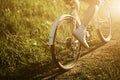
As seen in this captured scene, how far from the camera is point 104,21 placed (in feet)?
27.3

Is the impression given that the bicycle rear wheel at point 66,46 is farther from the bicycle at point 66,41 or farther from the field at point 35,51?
the field at point 35,51

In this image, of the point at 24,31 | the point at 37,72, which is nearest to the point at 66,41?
the point at 37,72

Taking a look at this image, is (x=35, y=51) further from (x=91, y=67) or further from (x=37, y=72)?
(x=91, y=67)

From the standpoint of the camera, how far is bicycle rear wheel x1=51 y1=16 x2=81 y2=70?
6230 mm

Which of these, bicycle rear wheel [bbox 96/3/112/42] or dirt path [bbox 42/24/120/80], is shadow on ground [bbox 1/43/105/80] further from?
bicycle rear wheel [bbox 96/3/112/42]

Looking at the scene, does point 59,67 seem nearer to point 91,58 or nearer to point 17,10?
point 91,58

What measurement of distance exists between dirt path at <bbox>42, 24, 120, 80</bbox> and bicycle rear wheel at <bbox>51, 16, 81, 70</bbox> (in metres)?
0.15

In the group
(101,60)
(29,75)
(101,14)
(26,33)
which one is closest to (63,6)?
(101,14)

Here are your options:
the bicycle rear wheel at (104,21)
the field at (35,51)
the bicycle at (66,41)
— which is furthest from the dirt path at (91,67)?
the bicycle rear wheel at (104,21)

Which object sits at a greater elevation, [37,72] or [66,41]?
[66,41]

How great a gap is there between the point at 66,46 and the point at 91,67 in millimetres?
620

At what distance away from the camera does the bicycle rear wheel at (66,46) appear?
6230 mm

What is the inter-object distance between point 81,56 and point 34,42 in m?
1.04

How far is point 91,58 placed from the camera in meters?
7.14
